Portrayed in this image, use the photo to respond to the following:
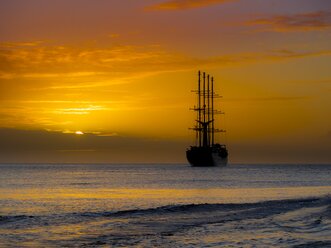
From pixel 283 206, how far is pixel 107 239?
20990 millimetres

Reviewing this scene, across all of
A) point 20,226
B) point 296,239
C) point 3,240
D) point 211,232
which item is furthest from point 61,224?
point 296,239

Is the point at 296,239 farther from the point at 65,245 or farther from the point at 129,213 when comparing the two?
the point at 129,213

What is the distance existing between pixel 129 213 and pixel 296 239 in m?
17.3

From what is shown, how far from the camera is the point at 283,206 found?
4644 cm

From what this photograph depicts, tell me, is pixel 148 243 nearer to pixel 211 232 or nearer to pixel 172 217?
pixel 211 232

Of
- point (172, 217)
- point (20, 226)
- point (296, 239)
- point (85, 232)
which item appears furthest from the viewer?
point (172, 217)

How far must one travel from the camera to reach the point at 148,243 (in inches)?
1077

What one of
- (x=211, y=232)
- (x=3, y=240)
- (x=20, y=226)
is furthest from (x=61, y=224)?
(x=211, y=232)

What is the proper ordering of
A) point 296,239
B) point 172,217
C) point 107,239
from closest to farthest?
point 296,239, point 107,239, point 172,217

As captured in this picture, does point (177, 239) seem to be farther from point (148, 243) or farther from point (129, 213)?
point (129, 213)

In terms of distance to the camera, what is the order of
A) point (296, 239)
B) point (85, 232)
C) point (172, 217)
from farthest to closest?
point (172, 217), point (85, 232), point (296, 239)

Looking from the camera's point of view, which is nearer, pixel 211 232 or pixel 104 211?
pixel 211 232

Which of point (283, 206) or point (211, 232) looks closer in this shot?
point (211, 232)

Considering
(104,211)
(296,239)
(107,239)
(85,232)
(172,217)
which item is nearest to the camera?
(296,239)
